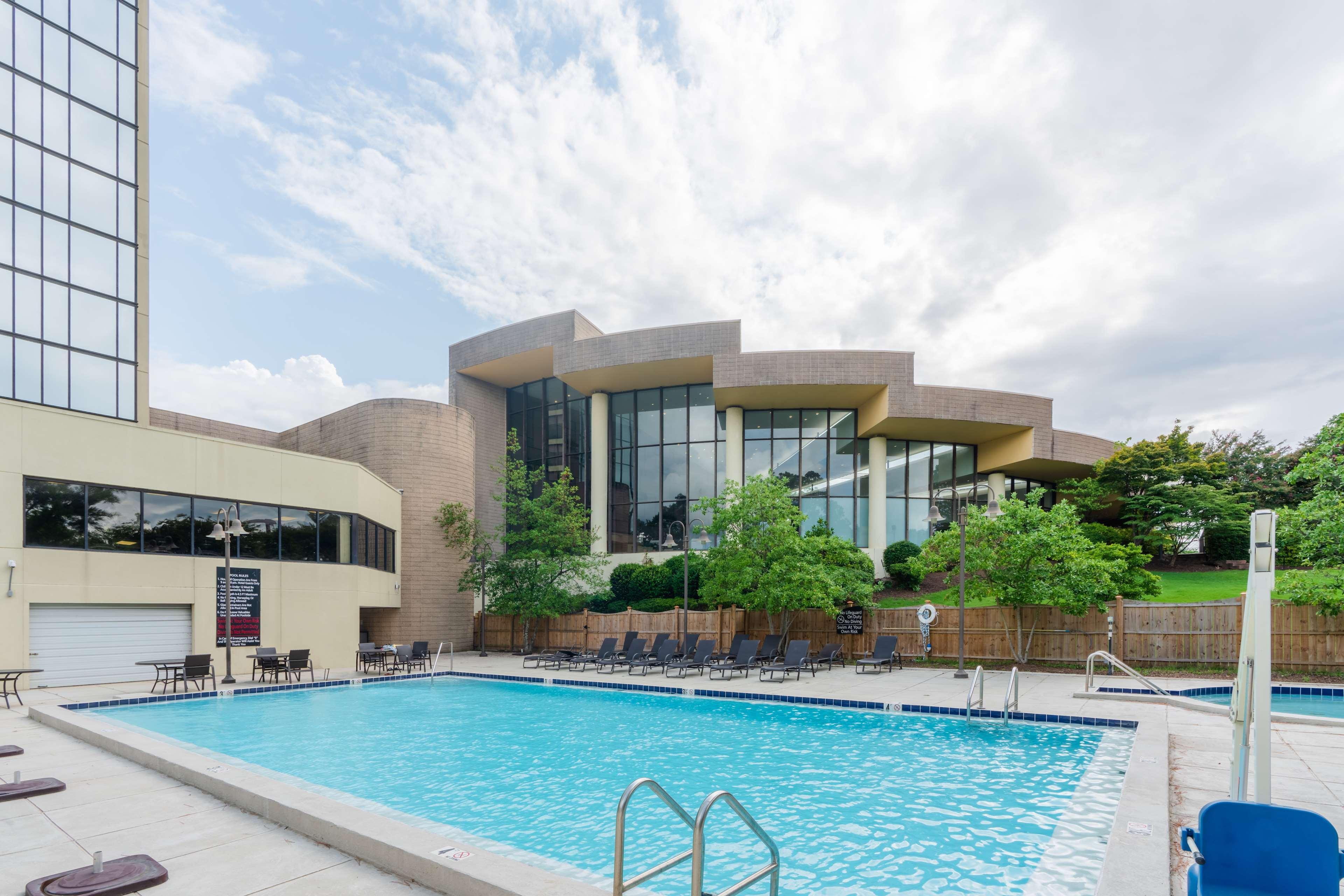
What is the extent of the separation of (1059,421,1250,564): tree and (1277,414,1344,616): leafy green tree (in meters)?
15.9

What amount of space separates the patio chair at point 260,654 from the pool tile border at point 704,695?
1.59 m

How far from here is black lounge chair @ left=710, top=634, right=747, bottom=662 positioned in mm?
19688

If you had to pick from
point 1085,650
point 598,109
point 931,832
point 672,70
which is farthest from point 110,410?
point 1085,650

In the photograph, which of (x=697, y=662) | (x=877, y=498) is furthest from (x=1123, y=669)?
(x=877, y=498)

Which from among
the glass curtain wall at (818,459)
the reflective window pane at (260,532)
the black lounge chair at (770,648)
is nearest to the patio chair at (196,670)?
the reflective window pane at (260,532)

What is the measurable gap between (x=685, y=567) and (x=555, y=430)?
13.5 m

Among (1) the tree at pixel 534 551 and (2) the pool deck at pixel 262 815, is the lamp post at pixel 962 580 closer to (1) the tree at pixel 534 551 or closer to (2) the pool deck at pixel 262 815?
(2) the pool deck at pixel 262 815

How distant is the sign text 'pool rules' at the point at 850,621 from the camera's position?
70.1ft

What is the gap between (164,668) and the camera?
16.5m

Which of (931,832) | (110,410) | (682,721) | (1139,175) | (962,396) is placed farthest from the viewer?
(962,396)

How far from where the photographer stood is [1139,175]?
18.3m

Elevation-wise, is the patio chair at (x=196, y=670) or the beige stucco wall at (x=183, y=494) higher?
the beige stucco wall at (x=183, y=494)

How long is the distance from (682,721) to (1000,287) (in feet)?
63.1

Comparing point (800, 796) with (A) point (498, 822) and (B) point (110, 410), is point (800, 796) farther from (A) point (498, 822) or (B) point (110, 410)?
(B) point (110, 410)
